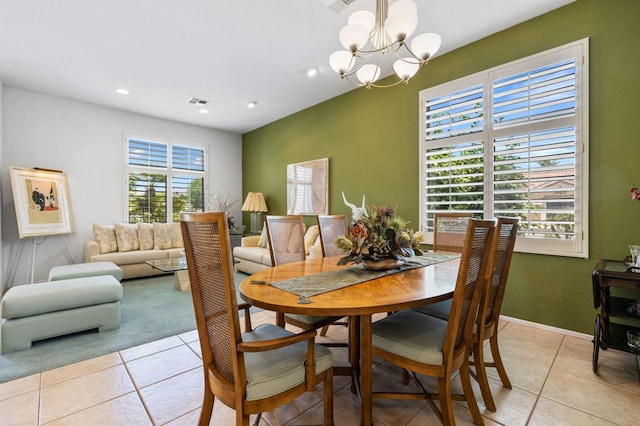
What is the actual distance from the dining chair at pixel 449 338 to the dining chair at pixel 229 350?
0.39 meters

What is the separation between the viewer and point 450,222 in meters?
2.80

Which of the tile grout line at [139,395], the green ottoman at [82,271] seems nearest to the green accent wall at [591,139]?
the tile grout line at [139,395]

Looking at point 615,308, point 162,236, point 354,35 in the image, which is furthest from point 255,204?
point 615,308

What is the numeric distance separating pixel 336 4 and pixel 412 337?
2.65 m

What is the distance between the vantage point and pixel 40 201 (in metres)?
4.19

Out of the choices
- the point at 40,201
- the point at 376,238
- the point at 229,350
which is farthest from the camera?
the point at 40,201

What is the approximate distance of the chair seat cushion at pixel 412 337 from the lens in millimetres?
A: 1365

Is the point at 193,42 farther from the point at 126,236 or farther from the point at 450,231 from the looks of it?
the point at 126,236

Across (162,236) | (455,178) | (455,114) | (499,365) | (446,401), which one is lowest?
(499,365)

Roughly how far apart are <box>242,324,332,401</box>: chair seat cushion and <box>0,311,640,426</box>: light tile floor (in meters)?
0.49

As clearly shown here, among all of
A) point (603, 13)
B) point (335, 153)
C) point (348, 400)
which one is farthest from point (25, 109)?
point (603, 13)

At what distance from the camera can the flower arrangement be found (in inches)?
67.1

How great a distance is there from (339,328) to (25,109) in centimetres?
559

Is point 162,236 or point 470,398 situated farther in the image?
point 162,236
